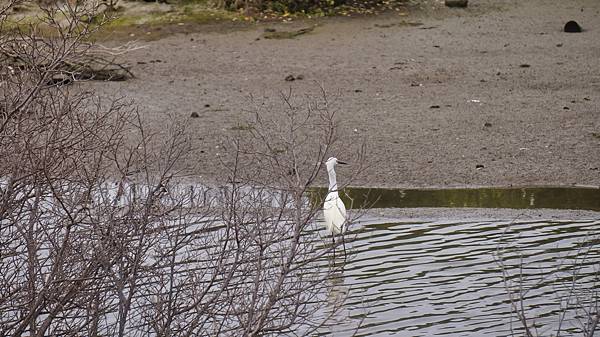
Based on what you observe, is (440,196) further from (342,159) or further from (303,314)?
(303,314)

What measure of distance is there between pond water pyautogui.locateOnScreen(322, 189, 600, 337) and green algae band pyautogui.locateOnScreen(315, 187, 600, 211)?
3 cm

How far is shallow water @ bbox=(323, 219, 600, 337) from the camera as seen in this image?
25.4 feet

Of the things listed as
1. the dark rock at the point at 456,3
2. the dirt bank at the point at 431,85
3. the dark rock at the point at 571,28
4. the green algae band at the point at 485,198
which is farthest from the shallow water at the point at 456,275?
the dark rock at the point at 456,3

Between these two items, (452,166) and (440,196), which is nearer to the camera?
(440,196)

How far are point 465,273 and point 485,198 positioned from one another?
95.8 inches

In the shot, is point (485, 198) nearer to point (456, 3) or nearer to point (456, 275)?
point (456, 275)

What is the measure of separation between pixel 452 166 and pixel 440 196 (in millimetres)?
960

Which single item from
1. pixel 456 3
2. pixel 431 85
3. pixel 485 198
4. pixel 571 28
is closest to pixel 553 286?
pixel 485 198

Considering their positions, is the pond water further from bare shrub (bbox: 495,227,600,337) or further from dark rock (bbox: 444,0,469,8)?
dark rock (bbox: 444,0,469,8)

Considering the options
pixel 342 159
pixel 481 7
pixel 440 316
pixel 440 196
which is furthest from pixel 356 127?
pixel 481 7

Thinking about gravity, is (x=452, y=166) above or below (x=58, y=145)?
below

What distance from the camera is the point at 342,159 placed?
12289mm

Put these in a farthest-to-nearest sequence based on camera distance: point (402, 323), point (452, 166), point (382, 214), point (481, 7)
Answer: point (481, 7)
point (452, 166)
point (382, 214)
point (402, 323)

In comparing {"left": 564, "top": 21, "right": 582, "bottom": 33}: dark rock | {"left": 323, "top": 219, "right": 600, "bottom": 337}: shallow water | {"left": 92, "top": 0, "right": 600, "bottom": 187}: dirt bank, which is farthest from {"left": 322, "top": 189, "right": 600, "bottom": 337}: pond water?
{"left": 564, "top": 21, "right": 582, "bottom": 33}: dark rock
